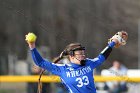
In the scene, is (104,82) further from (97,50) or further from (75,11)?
(75,11)

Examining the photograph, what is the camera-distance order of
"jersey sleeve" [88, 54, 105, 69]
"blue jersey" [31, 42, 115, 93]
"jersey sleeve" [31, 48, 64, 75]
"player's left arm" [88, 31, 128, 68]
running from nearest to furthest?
"jersey sleeve" [31, 48, 64, 75], "blue jersey" [31, 42, 115, 93], "jersey sleeve" [88, 54, 105, 69], "player's left arm" [88, 31, 128, 68]

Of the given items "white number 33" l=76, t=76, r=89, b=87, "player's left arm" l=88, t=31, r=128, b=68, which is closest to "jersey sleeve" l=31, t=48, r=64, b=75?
"white number 33" l=76, t=76, r=89, b=87

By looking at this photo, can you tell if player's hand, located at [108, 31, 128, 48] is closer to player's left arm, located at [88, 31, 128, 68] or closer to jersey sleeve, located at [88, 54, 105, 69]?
player's left arm, located at [88, 31, 128, 68]

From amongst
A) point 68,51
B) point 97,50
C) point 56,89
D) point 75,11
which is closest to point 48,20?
point 75,11

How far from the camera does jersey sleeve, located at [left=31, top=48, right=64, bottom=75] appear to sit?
309 inches

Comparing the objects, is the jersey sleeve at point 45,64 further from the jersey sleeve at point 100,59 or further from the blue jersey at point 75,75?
the jersey sleeve at point 100,59

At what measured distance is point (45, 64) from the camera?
26.3 ft

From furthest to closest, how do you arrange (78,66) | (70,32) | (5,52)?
1. (70,32)
2. (5,52)
3. (78,66)

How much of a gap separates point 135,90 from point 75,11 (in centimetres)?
1520

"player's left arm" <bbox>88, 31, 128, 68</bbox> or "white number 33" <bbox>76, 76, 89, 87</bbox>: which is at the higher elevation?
"player's left arm" <bbox>88, 31, 128, 68</bbox>

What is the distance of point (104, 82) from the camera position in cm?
1389

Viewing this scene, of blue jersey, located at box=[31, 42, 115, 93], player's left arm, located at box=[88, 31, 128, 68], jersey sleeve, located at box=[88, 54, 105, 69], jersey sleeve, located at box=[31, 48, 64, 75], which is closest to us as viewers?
jersey sleeve, located at box=[31, 48, 64, 75]

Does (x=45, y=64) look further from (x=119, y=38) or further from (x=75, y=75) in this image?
(x=119, y=38)

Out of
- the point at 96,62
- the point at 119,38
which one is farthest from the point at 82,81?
the point at 119,38
